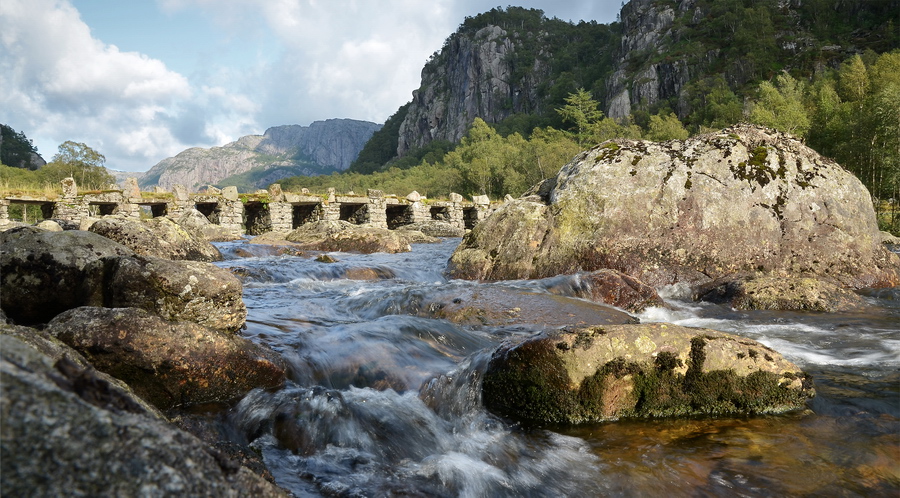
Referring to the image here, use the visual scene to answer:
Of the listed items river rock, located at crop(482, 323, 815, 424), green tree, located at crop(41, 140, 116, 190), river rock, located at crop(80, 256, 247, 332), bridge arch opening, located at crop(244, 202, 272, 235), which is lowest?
river rock, located at crop(482, 323, 815, 424)

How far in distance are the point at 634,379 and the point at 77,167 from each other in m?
78.4

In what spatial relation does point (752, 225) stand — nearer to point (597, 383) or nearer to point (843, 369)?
point (843, 369)

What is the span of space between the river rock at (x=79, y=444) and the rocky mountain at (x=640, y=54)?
9018 cm

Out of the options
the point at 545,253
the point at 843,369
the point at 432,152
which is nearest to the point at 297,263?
the point at 545,253

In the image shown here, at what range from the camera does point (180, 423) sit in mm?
3158

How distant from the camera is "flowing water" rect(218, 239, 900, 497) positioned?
9.97ft

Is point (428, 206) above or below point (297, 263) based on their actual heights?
above

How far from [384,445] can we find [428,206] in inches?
1336

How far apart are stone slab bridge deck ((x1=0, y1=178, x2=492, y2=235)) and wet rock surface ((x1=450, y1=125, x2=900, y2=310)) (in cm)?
1980

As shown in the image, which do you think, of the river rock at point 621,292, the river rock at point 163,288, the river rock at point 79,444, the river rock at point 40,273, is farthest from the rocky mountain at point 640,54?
the river rock at point 79,444

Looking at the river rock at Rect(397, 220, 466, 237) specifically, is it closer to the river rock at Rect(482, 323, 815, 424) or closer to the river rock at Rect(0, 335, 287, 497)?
the river rock at Rect(482, 323, 815, 424)

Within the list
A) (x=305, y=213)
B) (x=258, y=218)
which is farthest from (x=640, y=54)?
(x=258, y=218)

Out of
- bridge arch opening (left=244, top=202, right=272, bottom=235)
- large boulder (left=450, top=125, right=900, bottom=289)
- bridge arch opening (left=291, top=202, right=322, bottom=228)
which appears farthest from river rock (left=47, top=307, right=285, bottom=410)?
bridge arch opening (left=291, top=202, right=322, bottom=228)

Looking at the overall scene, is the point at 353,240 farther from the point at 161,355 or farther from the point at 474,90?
the point at 474,90
